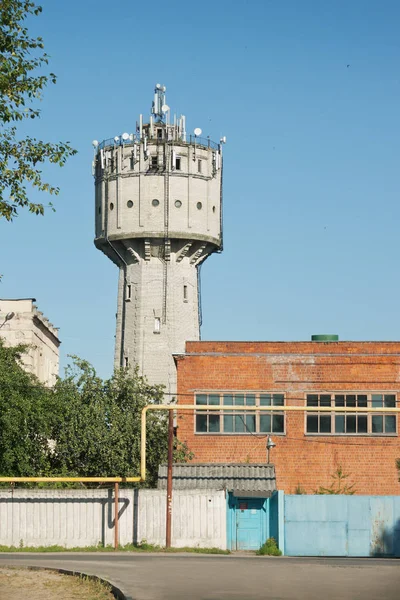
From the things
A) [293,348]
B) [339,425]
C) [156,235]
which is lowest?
[339,425]

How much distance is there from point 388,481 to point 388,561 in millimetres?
15394

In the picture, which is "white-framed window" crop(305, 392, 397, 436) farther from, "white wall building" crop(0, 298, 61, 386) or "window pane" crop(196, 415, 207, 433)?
"white wall building" crop(0, 298, 61, 386)

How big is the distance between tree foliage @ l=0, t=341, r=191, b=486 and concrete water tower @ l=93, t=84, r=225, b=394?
20460mm

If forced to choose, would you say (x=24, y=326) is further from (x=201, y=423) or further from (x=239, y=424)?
(x=239, y=424)

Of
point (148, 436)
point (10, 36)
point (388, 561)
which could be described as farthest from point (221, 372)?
point (10, 36)

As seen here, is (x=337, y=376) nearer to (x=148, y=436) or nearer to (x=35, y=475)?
(x=148, y=436)

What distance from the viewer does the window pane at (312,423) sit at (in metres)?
50.2

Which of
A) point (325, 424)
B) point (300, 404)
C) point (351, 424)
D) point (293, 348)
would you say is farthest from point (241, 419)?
point (351, 424)

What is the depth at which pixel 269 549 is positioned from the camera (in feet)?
120

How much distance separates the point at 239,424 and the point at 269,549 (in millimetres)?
13899

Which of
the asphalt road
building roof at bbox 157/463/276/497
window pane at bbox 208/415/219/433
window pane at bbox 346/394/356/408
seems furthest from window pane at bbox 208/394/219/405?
the asphalt road

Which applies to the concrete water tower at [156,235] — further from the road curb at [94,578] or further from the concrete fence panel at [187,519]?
the road curb at [94,578]

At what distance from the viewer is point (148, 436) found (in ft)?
166

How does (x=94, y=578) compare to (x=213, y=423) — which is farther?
(x=213, y=423)
